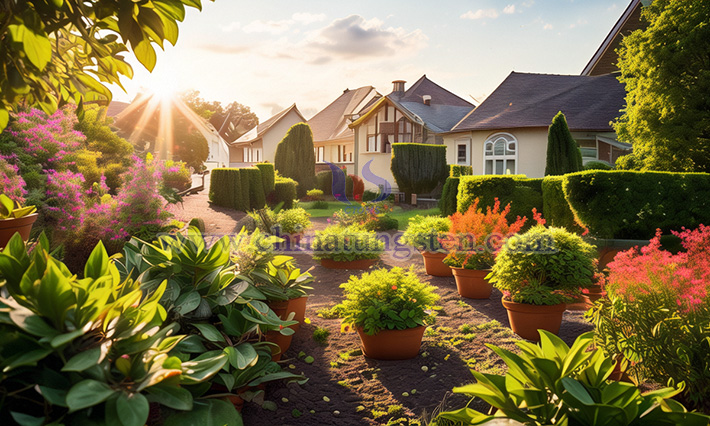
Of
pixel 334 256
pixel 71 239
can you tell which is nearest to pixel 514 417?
pixel 334 256

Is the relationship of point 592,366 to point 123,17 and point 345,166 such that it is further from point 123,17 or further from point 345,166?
point 345,166

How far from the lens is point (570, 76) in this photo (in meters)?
23.0

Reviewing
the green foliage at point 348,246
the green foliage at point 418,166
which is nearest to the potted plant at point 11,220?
the green foliage at point 348,246

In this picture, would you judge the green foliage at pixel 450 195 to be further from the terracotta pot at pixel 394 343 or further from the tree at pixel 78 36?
the tree at pixel 78 36

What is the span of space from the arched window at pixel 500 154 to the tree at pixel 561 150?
5.28 m

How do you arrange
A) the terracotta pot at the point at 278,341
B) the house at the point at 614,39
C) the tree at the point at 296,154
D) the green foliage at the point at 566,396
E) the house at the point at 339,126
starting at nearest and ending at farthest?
the green foliage at the point at 566,396
the terracotta pot at the point at 278,341
the house at the point at 614,39
the tree at the point at 296,154
the house at the point at 339,126

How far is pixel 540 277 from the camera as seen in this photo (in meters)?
4.46

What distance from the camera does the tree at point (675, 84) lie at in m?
11.0

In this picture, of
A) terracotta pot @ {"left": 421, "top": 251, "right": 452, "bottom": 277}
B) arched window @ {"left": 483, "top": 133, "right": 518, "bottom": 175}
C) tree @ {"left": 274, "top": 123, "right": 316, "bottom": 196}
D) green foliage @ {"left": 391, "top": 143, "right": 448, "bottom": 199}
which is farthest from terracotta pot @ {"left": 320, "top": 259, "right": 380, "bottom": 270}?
tree @ {"left": 274, "top": 123, "right": 316, "bottom": 196}

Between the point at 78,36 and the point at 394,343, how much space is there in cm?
306

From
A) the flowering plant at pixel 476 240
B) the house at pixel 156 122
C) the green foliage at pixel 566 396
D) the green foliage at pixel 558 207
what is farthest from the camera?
the house at pixel 156 122

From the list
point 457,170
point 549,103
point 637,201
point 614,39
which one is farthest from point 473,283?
point 549,103

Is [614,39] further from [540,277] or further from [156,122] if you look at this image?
[156,122]

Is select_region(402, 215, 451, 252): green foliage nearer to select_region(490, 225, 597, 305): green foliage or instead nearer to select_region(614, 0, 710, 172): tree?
select_region(490, 225, 597, 305): green foliage
